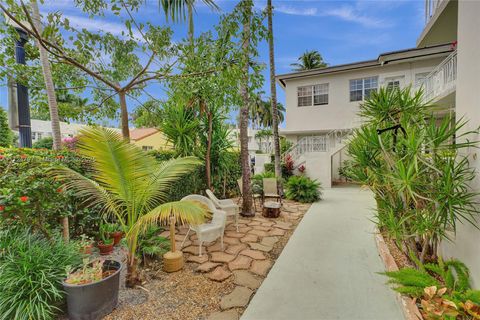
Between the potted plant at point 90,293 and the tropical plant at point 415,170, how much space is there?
3.47 m

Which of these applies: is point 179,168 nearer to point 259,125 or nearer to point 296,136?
point 296,136

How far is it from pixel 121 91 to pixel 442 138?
516 cm

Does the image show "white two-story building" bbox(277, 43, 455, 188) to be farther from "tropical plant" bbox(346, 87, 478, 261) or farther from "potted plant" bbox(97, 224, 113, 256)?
"potted plant" bbox(97, 224, 113, 256)

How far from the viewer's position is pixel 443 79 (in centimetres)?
728

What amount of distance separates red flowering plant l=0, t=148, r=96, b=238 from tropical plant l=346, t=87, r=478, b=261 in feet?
14.2

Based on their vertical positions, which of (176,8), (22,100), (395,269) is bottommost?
(395,269)

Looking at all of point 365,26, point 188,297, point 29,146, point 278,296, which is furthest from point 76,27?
point 365,26

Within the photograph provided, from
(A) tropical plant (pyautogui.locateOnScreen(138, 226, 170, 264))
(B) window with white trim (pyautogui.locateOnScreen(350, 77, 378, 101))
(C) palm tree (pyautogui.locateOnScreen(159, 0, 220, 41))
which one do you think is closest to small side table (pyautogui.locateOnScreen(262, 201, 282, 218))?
(A) tropical plant (pyautogui.locateOnScreen(138, 226, 170, 264))

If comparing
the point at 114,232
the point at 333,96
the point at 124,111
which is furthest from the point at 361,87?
the point at 114,232

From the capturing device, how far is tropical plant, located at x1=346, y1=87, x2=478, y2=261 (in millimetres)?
2488

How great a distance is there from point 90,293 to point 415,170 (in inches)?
147

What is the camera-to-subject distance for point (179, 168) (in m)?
3.25

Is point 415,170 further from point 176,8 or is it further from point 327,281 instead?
point 176,8

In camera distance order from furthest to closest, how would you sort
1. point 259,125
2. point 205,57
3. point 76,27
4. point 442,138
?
point 259,125 → point 205,57 → point 76,27 → point 442,138
